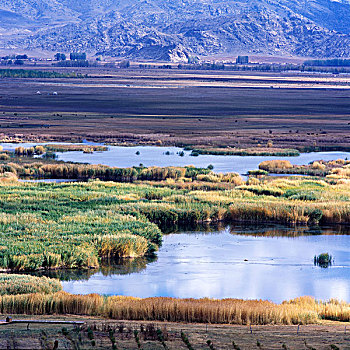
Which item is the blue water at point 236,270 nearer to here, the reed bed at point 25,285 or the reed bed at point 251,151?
the reed bed at point 25,285

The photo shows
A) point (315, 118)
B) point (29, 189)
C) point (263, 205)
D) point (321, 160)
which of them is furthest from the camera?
point (315, 118)

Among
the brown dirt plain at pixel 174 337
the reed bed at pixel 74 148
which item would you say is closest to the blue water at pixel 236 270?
the brown dirt plain at pixel 174 337

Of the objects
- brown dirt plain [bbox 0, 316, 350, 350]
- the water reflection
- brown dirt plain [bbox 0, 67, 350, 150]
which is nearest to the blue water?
the water reflection

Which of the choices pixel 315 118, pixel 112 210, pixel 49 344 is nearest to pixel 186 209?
pixel 112 210

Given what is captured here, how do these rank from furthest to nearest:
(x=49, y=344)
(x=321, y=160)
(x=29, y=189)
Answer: (x=321, y=160), (x=29, y=189), (x=49, y=344)

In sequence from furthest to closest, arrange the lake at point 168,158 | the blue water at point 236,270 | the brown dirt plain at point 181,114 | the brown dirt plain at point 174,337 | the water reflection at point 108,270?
the brown dirt plain at point 181,114 < the lake at point 168,158 < the water reflection at point 108,270 < the blue water at point 236,270 < the brown dirt plain at point 174,337

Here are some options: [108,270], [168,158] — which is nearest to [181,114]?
[168,158]

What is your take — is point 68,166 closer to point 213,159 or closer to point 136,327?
point 213,159
